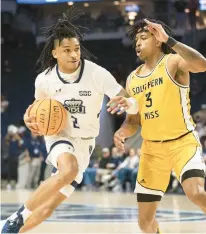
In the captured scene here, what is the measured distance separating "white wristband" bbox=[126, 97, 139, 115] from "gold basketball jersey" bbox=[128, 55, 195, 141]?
0.08 meters

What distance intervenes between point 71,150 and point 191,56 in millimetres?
1438

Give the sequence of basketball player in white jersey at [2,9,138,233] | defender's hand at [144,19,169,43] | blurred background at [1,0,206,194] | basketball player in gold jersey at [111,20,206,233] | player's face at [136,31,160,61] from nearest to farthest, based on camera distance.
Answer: defender's hand at [144,19,169,43] < basketball player in gold jersey at [111,20,206,233] < basketball player in white jersey at [2,9,138,233] < player's face at [136,31,160,61] < blurred background at [1,0,206,194]

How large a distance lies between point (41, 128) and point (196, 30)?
13.9 meters

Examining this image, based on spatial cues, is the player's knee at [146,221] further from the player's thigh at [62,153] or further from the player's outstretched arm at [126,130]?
the player's thigh at [62,153]

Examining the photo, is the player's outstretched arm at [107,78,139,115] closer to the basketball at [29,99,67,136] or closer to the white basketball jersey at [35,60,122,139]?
the white basketball jersey at [35,60,122,139]

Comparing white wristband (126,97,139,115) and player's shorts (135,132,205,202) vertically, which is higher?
white wristband (126,97,139,115)

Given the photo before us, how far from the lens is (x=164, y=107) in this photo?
5516 millimetres

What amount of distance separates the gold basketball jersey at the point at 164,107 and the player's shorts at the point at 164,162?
0.26 feet

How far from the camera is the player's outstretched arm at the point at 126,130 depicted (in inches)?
220

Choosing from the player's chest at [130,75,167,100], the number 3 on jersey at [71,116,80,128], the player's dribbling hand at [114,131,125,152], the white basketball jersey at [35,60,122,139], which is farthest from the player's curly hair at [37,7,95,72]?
the player's dribbling hand at [114,131,125,152]

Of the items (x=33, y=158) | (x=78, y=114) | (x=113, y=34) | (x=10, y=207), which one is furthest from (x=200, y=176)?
(x=113, y=34)

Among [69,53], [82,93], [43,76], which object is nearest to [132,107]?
[82,93]

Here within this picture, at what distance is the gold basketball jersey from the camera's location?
5.50 metres

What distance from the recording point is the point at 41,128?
5586mm
